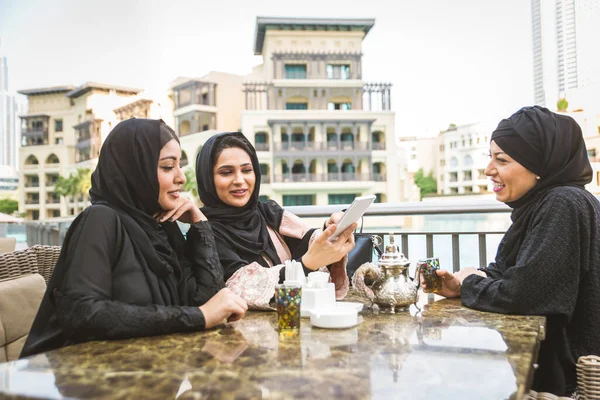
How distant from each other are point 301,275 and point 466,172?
144 ft

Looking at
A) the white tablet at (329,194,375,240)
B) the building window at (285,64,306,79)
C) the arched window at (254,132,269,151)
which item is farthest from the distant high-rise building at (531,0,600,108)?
the arched window at (254,132,269,151)

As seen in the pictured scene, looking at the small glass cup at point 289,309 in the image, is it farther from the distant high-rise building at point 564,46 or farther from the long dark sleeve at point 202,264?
the distant high-rise building at point 564,46

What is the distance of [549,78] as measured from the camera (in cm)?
1684

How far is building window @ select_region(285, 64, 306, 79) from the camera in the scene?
114ft

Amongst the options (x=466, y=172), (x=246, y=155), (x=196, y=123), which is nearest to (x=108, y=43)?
(x=196, y=123)

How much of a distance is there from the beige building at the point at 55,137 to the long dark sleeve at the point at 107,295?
41.6 metres

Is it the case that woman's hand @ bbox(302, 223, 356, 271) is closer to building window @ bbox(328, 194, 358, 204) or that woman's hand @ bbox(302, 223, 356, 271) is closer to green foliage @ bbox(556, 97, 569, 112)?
green foliage @ bbox(556, 97, 569, 112)

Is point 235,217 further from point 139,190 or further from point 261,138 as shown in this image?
point 261,138

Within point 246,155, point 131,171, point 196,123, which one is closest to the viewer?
point 131,171

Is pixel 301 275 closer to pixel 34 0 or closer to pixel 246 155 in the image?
pixel 246 155

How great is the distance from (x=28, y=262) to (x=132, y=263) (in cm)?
73

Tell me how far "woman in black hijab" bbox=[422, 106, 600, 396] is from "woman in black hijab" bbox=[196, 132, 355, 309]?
14.4 inches

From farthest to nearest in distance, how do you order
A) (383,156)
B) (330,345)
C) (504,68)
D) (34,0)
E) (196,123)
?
(504,68) → (34,0) → (196,123) → (383,156) → (330,345)

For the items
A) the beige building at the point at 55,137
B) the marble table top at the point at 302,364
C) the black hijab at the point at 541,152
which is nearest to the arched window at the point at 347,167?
the beige building at the point at 55,137
